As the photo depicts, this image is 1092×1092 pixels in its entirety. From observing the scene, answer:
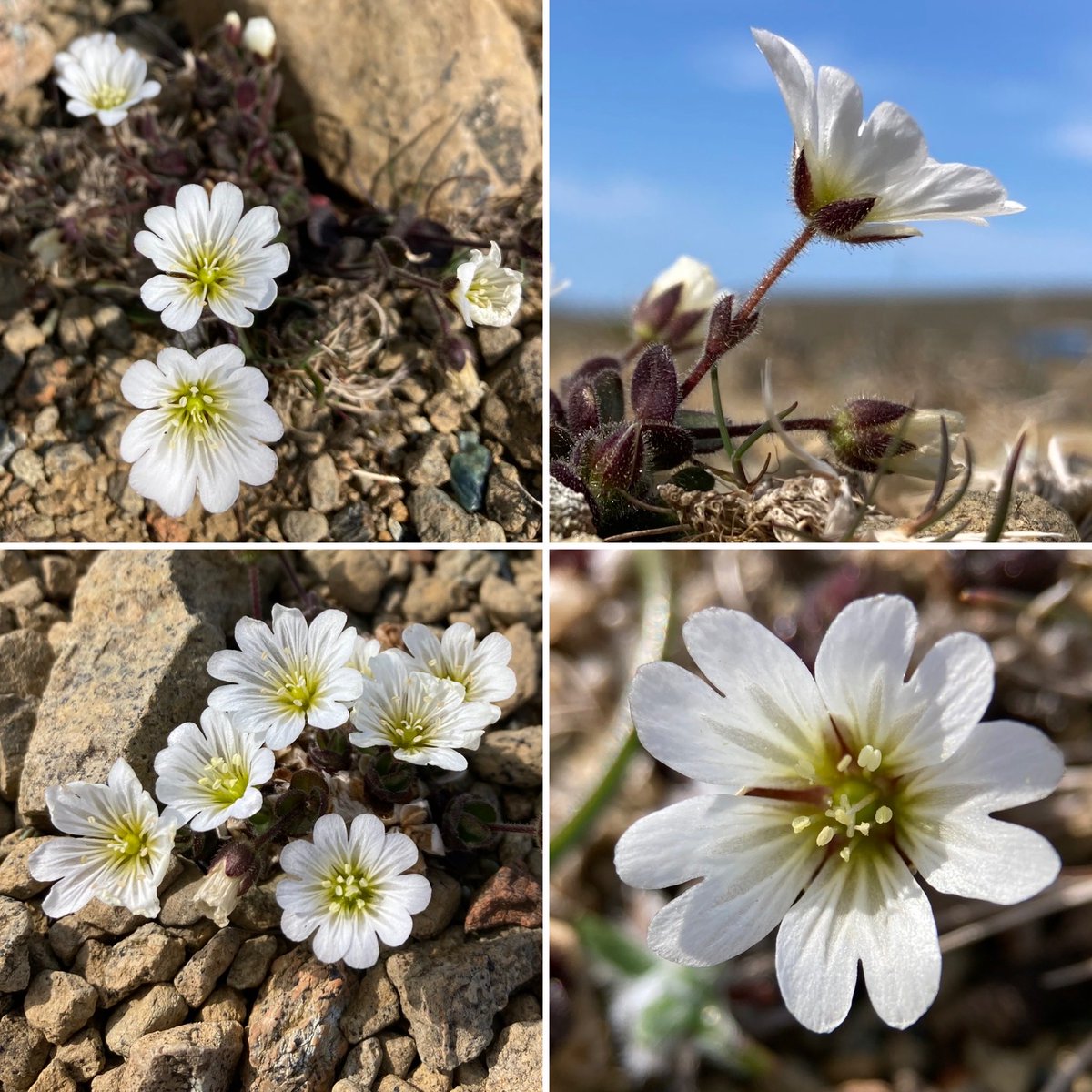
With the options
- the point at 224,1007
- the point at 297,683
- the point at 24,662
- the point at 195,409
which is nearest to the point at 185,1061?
the point at 224,1007

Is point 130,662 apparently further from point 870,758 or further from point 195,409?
point 870,758

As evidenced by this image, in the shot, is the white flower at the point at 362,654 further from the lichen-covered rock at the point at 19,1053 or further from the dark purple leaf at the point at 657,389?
the lichen-covered rock at the point at 19,1053

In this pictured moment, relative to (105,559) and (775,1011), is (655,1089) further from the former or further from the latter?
(105,559)

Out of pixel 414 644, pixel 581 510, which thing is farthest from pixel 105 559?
pixel 581 510

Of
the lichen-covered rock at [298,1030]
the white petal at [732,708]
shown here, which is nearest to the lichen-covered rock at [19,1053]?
the lichen-covered rock at [298,1030]

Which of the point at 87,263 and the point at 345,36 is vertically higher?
the point at 345,36

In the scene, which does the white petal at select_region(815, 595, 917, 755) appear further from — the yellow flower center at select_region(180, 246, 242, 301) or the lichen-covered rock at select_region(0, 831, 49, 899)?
the lichen-covered rock at select_region(0, 831, 49, 899)
